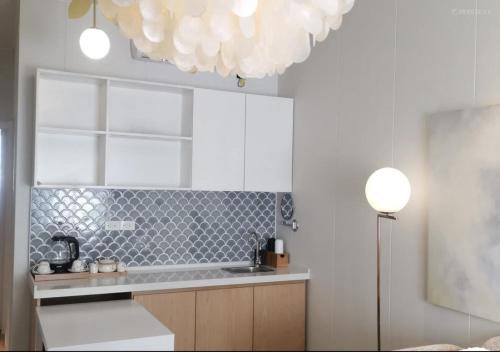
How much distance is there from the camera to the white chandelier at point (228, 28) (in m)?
1.51

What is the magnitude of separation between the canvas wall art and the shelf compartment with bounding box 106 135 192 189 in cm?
194

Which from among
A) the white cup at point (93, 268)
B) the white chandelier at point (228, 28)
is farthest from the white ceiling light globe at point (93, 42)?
the white cup at point (93, 268)

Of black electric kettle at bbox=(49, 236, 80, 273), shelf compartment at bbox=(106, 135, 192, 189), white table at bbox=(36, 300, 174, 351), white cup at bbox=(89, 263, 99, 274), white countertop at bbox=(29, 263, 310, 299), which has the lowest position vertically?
white table at bbox=(36, 300, 174, 351)

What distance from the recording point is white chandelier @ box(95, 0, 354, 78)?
1.51 m

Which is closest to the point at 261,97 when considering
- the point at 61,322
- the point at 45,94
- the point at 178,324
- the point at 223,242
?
the point at 223,242

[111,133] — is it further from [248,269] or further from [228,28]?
[228,28]

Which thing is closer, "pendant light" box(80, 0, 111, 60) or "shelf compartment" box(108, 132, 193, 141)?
"pendant light" box(80, 0, 111, 60)

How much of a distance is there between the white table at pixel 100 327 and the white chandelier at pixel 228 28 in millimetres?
1096

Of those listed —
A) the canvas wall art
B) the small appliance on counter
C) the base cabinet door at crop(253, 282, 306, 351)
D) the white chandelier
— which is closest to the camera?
the white chandelier

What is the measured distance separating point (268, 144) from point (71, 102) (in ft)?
5.36

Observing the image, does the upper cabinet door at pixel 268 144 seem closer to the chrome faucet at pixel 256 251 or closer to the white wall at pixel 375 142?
the white wall at pixel 375 142

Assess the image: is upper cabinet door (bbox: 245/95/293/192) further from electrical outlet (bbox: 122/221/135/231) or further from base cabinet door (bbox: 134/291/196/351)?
base cabinet door (bbox: 134/291/196/351)

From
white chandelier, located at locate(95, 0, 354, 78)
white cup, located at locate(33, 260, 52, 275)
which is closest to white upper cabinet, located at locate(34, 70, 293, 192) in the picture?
white cup, located at locate(33, 260, 52, 275)

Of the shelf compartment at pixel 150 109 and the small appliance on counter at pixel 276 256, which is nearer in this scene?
the shelf compartment at pixel 150 109
